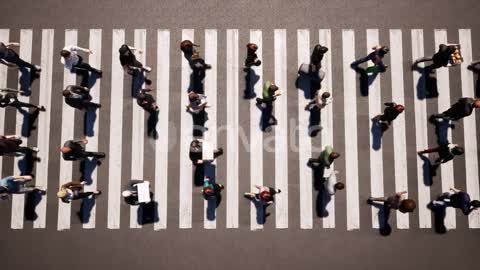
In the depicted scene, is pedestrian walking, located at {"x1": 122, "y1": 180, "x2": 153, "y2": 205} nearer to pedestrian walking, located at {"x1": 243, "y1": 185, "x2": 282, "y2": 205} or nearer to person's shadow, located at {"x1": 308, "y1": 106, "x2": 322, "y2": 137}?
pedestrian walking, located at {"x1": 243, "y1": 185, "x2": 282, "y2": 205}

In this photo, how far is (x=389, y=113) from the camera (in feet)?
36.8

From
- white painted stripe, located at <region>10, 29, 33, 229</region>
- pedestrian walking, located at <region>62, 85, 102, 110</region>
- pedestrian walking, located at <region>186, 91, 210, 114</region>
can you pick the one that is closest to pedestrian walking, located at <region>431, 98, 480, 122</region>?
pedestrian walking, located at <region>186, 91, 210, 114</region>

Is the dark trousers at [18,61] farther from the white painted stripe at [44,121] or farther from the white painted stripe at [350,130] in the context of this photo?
the white painted stripe at [350,130]

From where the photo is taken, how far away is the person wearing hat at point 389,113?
10823 millimetres

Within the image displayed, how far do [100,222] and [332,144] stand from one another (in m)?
7.88

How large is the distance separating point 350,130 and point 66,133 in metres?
9.34

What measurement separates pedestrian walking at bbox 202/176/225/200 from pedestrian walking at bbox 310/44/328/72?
4.85 metres

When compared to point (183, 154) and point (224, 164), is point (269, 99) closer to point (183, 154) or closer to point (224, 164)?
point (224, 164)

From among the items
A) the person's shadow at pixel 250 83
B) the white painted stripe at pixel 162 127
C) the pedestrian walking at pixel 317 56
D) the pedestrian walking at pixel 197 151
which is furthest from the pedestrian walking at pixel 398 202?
the white painted stripe at pixel 162 127

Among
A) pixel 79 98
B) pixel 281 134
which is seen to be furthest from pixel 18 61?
pixel 281 134

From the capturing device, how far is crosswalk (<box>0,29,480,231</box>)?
11875mm

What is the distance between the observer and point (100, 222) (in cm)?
1180

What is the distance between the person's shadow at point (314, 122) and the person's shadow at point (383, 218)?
115 inches

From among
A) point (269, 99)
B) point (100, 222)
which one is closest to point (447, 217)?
point (269, 99)
